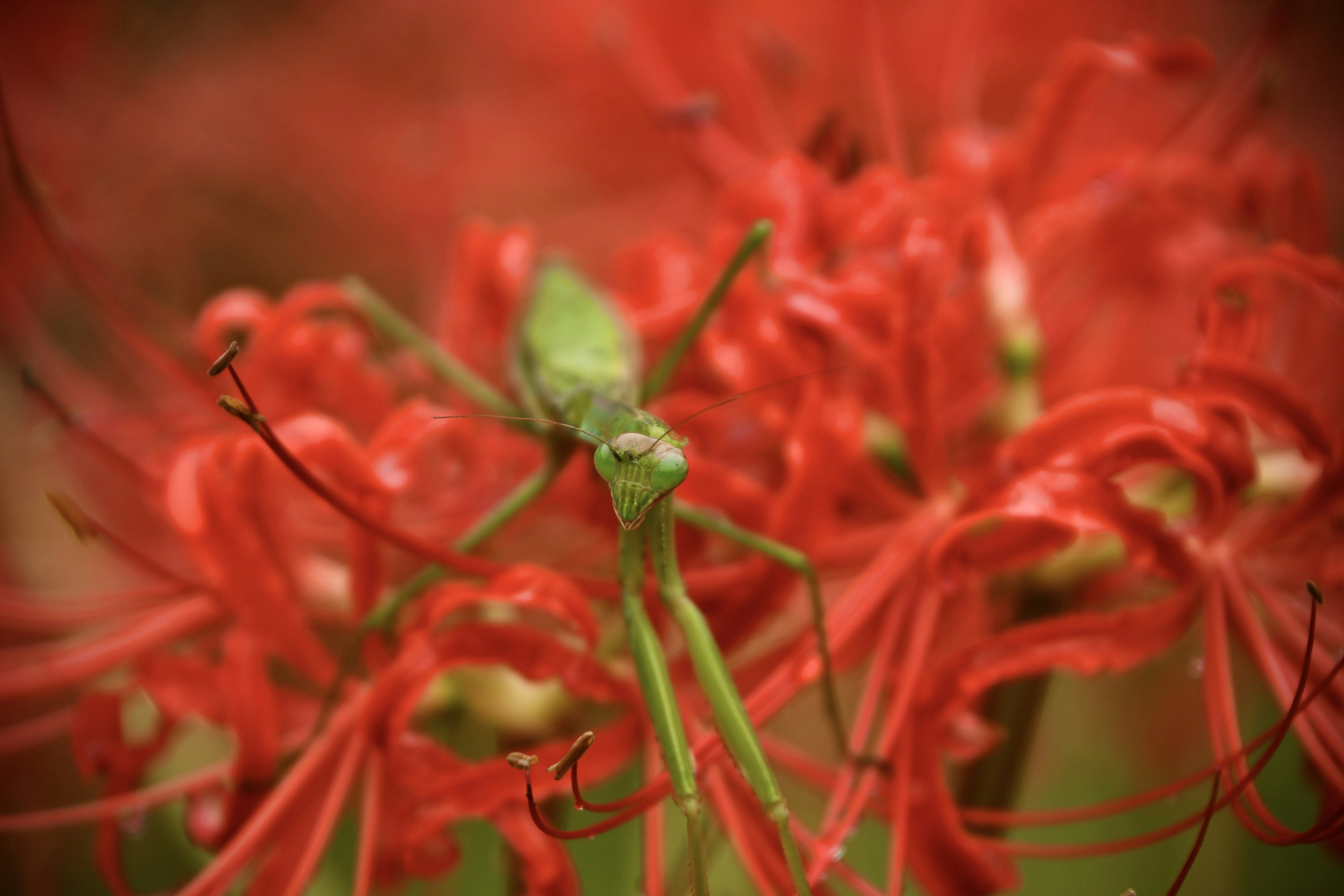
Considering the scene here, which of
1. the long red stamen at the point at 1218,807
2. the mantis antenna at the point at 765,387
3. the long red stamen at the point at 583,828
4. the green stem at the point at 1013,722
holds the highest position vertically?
the mantis antenna at the point at 765,387

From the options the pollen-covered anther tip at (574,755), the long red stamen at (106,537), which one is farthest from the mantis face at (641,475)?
the long red stamen at (106,537)

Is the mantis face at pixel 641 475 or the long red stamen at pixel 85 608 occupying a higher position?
the long red stamen at pixel 85 608

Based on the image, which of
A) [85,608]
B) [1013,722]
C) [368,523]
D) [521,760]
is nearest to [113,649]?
[85,608]

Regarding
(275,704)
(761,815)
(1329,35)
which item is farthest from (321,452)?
(1329,35)

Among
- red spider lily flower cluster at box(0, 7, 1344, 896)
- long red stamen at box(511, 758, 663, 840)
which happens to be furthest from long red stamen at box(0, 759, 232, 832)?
long red stamen at box(511, 758, 663, 840)

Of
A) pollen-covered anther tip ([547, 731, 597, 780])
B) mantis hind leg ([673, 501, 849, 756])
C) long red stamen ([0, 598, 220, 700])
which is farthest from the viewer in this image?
long red stamen ([0, 598, 220, 700])

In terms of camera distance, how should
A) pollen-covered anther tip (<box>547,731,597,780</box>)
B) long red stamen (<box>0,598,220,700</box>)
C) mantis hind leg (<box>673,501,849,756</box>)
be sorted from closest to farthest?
pollen-covered anther tip (<box>547,731,597,780</box>) → mantis hind leg (<box>673,501,849,756</box>) → long red stamen (<box>0,598,220,700</box>)

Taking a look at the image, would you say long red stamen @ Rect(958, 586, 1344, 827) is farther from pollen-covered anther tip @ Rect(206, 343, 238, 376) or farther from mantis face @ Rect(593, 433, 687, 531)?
pollen-covered anther tip @ Rect(206, 343, 238, 376)

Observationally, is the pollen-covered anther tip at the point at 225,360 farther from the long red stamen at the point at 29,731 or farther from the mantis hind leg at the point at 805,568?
the long red stamen at the point at 29,731
